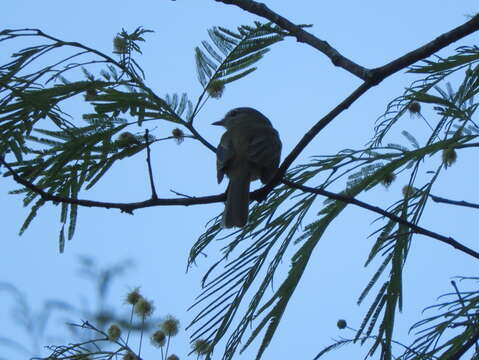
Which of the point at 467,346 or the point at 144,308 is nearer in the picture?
the point at 467,346

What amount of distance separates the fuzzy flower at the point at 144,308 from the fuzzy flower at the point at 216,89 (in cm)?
105

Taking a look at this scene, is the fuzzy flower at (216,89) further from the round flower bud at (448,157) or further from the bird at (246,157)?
the round flower bud at (448,157)

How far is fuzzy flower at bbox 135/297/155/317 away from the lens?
11.1 ft

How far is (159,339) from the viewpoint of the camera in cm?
328

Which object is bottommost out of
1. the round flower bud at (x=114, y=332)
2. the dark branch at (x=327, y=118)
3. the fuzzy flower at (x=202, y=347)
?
the fuzzy flower at (x=202, y=347)

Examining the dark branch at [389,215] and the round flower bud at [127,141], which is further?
the round flower bud at [127,141]

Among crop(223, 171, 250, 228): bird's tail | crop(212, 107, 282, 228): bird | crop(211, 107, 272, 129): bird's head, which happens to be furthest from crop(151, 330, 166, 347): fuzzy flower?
crop(211, 107, 272, 129): bird's head

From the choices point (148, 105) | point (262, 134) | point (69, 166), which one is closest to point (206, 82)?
point (148, 105)

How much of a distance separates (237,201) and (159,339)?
30.8 inches

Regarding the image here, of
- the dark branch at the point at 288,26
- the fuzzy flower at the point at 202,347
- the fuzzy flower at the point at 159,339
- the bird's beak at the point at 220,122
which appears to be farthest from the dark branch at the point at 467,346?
the bird's beak at the point at 220,122

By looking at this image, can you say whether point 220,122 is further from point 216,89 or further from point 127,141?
point 127,141

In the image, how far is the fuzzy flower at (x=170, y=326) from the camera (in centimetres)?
328

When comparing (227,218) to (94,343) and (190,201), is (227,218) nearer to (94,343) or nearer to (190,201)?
(190,201)

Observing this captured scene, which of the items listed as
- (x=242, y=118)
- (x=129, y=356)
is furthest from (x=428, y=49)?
(x=242, y=118)
